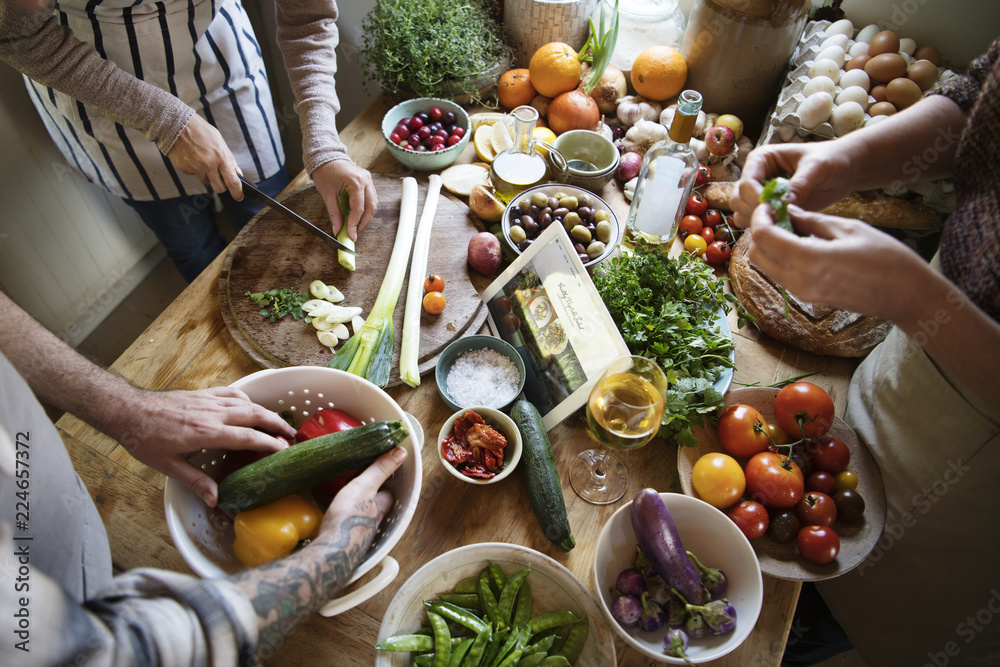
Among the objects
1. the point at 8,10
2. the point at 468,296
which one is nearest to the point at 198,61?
the point at 8,10

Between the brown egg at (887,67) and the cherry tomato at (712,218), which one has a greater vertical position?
the brown egg at (887,67)

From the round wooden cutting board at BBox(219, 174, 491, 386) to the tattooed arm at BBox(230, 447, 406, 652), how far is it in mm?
464

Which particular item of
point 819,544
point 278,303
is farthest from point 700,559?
point 278,303

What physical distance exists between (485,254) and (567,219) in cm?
26

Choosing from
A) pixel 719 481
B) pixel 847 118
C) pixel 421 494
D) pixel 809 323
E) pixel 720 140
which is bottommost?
pixel 421 494

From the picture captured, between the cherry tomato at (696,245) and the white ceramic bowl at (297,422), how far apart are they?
40.1 inches

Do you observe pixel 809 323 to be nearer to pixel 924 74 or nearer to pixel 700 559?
pixel 700 559

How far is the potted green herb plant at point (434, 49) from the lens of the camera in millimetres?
1938

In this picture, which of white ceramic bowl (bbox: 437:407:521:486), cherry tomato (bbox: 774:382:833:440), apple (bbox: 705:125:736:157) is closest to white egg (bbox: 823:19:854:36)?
apple (bbox: 705:125:736:157)

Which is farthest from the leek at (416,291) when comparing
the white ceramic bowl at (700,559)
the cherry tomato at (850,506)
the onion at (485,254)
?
the cherry tomato at (850,506)

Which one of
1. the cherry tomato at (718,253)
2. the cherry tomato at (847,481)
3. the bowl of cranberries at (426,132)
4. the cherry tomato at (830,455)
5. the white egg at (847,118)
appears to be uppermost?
the white egg at (847,118)

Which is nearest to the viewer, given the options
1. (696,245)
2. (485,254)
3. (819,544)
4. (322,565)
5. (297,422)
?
(322,565)

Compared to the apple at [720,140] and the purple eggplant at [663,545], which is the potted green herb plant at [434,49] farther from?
the purple eggplant at [663,545]

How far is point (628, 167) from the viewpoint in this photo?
1868mm
